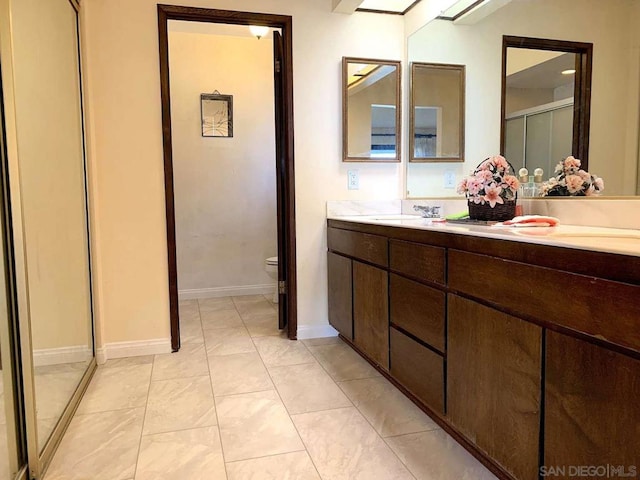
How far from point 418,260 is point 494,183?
50cm

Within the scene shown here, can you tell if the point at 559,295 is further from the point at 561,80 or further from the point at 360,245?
the point at 360,245

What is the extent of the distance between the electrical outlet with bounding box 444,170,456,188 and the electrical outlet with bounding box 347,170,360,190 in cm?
60

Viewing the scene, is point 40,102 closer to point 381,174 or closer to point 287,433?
point 287,433

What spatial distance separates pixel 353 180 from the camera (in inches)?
119

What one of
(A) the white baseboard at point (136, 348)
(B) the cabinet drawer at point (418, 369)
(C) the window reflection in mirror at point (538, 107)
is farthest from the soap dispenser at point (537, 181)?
(A) the white baseboard at point (136, 348)

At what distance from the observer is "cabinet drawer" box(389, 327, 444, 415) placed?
165cm

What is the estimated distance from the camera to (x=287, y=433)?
179 cm

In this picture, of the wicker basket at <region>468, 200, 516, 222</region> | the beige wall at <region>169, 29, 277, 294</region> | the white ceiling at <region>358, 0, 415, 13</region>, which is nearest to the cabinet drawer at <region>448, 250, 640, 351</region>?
the wicker basket at <region>468, 200, 516, 222</region>

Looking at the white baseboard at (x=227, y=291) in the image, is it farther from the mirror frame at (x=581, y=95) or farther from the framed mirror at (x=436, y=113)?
the mirror frame at (x=581, y=95)

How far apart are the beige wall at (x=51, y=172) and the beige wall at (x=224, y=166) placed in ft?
5.69

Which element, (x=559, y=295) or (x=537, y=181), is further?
(x=537, y=181)

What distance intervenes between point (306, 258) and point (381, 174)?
0.79 metres

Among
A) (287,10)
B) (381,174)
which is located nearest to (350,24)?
(287,10)

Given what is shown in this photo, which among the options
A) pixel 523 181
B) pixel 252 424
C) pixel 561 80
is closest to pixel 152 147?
pixel 252 424
